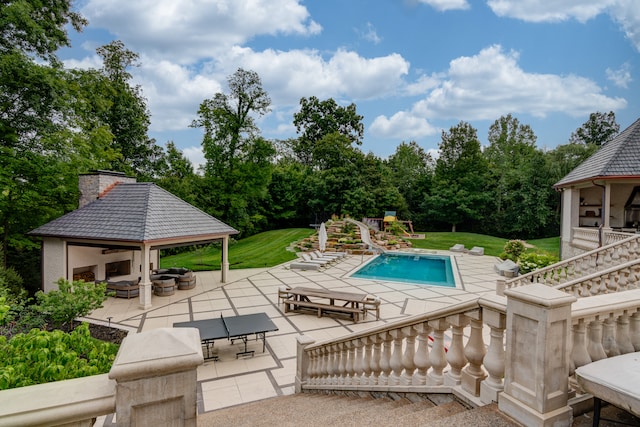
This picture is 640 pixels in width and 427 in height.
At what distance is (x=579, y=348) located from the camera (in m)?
2.30

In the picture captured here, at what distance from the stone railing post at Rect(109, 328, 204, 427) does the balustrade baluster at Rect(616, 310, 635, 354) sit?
122 inches

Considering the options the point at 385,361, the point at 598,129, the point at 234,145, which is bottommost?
the point at 385,361

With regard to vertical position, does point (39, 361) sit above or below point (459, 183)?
below

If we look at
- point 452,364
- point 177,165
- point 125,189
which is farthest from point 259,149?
point 452,364

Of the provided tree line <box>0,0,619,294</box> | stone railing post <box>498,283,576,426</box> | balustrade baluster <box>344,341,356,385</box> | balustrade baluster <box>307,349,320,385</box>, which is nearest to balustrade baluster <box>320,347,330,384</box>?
balustrade baluster <box>307,349,320,385</box>

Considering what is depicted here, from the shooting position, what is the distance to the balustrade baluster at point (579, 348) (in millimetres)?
2273

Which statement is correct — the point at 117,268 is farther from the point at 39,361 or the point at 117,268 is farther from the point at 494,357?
the point at 494,357

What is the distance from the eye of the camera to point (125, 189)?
13.7 meters

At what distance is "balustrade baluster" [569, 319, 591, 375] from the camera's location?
2273mm

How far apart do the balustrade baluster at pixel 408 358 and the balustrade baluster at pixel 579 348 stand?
1.28 m

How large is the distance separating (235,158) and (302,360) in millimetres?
22406

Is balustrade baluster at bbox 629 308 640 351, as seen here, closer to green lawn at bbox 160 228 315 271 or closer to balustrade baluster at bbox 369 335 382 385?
balustrade baluster at bbox 369 335 382 385

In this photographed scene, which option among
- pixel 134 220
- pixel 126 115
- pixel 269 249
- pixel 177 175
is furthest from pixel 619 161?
pixel 177 175

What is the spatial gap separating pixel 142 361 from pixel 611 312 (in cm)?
312
